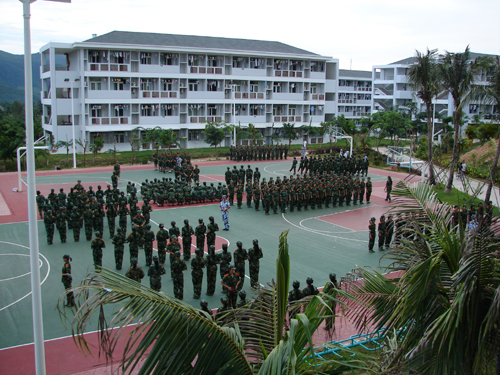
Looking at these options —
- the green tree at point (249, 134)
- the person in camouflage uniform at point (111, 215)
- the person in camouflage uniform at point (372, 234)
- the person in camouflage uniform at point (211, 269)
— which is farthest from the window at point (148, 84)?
the person in camouflage uniform at point (211, 269)

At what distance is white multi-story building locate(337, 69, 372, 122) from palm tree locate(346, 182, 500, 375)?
62.0 m

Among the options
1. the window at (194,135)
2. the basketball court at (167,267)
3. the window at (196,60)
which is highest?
the window at (196,60)

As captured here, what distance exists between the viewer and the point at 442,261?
4.35 m

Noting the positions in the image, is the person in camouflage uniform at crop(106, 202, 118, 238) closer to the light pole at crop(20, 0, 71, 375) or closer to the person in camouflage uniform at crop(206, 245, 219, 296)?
the person in camouflage uniform at crop(206, 245, 219, 296)

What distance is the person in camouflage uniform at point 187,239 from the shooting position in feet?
44.8

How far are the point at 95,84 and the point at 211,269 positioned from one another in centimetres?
3158

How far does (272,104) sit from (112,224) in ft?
106

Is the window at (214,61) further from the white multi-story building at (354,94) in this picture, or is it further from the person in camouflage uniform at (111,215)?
the person in camouflage uniform at (111,215)

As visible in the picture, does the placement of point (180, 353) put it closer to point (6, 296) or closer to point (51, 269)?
point (6, 296)

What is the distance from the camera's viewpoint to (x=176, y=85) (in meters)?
41.9

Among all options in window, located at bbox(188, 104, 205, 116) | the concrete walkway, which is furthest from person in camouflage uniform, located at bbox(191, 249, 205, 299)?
window, located at bbox(188, 104, 205, 116)

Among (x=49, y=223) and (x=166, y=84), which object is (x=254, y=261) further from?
(x=166, y=84)

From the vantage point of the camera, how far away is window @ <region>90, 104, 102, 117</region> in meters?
38.5

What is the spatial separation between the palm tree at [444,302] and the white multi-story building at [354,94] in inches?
2439
